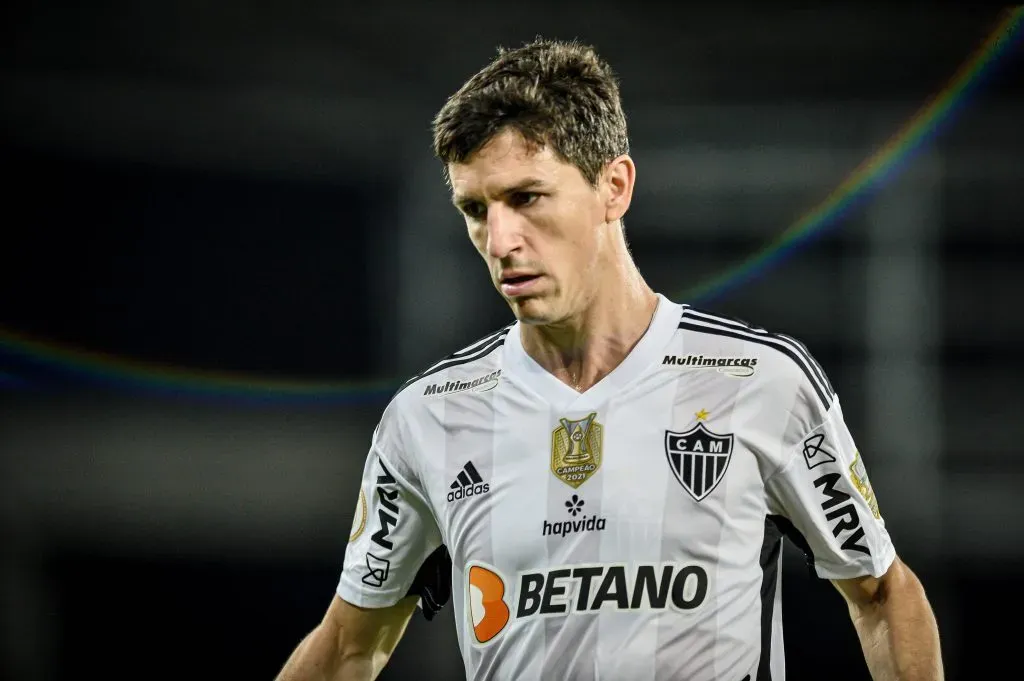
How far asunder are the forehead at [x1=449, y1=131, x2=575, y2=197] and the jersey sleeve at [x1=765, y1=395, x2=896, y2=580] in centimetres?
55

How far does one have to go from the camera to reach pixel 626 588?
1.66 metres

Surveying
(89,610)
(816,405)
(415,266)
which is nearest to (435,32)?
(415,266)

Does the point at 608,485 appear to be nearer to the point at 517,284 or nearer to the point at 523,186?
the point at 517,284

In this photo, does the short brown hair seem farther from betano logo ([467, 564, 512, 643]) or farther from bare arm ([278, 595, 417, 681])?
bare arm ([278, 595, 417, 681])

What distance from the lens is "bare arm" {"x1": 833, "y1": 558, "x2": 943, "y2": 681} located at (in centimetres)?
167

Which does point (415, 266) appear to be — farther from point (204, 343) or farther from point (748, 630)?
point (748, 630)

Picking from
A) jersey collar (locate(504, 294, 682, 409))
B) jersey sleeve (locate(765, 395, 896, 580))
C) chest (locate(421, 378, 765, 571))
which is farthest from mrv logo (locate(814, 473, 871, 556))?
jersey collar (locate(504, 294, 682, 409))

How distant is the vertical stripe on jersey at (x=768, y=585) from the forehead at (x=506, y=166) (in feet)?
2.06

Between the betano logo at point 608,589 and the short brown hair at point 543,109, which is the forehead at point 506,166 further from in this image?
the betano logo at point 608,589

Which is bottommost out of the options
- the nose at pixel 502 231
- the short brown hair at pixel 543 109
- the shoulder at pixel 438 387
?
the shoulder at pixel 438 387

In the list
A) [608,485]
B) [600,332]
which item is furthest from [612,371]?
[608,485]

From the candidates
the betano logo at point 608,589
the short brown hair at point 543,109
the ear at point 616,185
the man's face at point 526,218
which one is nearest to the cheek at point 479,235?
the man's face at point 526,218

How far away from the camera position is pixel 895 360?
144 inches

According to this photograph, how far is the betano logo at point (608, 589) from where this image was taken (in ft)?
5.43
